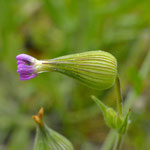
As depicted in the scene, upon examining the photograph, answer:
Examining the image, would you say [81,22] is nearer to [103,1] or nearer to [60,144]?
[103,1]

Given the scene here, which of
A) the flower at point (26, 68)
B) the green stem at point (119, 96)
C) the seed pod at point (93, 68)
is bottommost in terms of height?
the green stem at point (119, 96)

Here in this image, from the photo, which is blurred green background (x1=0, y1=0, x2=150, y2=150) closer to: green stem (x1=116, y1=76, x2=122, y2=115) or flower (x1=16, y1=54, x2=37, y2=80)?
green stem (x1=116, y1=76, x2=122, y2=115)

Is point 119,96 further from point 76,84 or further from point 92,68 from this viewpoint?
point 76,84

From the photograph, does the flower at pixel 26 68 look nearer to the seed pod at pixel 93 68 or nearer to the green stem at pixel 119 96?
the seed pod at pixel 93 68

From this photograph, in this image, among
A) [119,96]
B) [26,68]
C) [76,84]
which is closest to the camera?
[26,68]

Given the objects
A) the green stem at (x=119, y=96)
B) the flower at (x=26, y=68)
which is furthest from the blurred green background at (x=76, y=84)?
the flower at (x=26, y=68)

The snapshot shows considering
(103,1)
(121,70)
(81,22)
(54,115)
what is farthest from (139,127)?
(103,1)

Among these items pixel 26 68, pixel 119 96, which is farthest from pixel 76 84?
pixel 26 68
